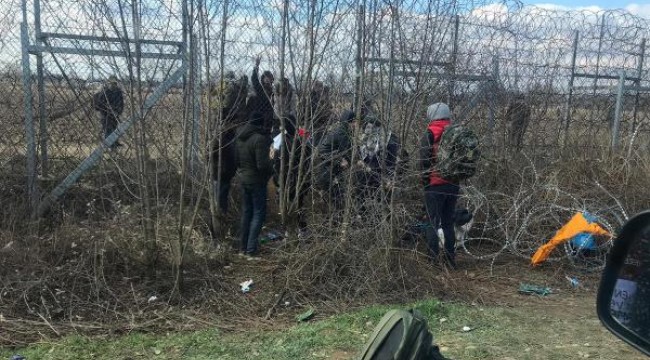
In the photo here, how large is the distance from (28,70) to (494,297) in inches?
198

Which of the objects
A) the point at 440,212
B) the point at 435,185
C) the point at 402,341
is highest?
the point at 435,185

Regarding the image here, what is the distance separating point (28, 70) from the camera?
19.7ft

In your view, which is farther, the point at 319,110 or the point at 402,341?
the point at 319,110

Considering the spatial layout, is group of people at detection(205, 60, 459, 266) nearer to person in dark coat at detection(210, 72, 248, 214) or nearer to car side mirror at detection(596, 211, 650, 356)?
person in dark coat at detection(210, 72, 248, 214)

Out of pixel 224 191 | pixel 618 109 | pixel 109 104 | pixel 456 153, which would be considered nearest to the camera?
pixel 109 104

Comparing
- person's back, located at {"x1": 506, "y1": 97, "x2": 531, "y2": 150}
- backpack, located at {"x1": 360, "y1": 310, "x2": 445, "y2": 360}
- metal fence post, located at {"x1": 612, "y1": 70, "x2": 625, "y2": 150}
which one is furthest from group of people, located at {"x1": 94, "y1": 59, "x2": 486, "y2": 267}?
metal fence post, located at {"x1": 612, "y1": 70, "x2": 625, "y2": 150}

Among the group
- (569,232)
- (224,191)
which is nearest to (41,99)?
(224,191)

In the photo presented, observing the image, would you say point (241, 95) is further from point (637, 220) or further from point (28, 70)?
point (637, 220)

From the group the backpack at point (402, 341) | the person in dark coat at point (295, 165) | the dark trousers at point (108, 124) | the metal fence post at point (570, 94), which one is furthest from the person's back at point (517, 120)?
the backpack at point (402, 341)

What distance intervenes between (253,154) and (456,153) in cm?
204

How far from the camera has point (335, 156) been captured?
613 centimetres

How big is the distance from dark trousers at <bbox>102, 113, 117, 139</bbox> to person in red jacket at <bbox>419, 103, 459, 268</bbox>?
2.90 metres

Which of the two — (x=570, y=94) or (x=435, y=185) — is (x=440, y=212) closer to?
(x=435, y=185)

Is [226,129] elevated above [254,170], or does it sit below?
above
